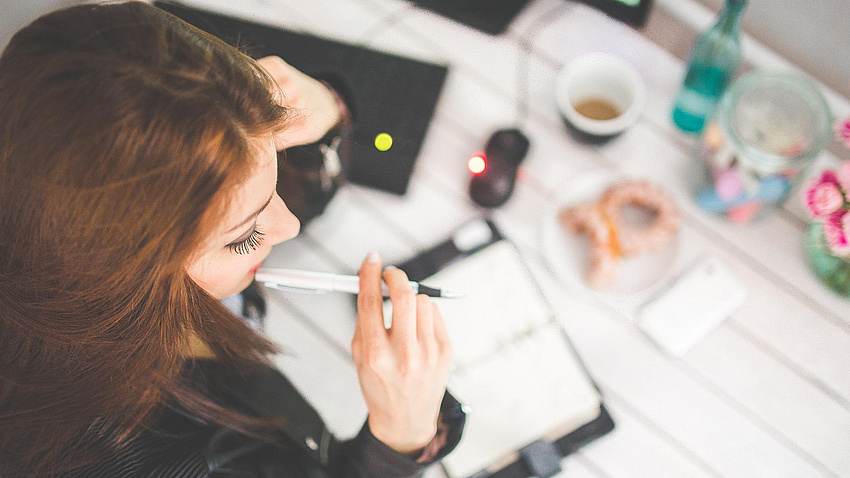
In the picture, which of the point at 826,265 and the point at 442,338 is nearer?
the point at 442,338

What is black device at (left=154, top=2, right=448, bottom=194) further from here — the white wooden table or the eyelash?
the eyelash

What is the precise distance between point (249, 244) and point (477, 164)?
398 mm

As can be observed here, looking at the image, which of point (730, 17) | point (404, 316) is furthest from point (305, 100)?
point (730, 17)

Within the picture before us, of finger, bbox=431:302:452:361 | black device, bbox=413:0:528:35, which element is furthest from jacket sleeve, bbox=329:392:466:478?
black device, bbox=413:0:528:35

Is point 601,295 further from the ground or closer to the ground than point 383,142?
closer to the ground

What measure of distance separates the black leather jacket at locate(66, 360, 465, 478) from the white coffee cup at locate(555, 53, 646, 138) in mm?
424

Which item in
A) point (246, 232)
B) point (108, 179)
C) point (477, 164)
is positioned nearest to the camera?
point (108, 179)

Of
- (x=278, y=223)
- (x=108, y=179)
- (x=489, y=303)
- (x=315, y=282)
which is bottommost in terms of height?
(x=489, y=303)

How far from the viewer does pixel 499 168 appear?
0.88m

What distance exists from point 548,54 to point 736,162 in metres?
0.34

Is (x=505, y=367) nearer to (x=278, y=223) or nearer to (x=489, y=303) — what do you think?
(x=489, y=303)

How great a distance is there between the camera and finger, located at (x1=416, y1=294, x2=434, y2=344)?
0.66 metres

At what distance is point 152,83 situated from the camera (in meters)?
0.45

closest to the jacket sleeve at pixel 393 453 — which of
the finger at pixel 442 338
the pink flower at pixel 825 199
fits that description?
the finger at pixel 442 338
